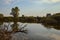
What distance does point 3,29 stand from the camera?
3297 mm

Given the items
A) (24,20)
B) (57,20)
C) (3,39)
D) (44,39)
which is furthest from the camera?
(57,20)

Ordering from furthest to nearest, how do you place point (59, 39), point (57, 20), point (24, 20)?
1. point (57, 20)
2. point (59, 39)
3. point (24, 20)

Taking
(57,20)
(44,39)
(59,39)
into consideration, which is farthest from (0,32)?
(57,20)

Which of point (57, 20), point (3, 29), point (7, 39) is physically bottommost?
point (57, 20)

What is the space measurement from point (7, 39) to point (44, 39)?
7.58 metres

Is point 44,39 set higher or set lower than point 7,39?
lower

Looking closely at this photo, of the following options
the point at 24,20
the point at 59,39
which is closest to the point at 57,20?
the point at 59,39

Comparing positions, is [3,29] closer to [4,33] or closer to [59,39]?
[4,33]

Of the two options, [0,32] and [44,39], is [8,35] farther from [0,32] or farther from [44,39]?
[44,39]

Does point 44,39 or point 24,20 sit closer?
point 24,20

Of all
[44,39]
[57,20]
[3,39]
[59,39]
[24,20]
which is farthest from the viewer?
[57,20]

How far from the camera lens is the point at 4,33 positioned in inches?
127

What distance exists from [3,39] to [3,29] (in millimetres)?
208

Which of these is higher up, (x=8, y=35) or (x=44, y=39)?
(x=8, y=35)
